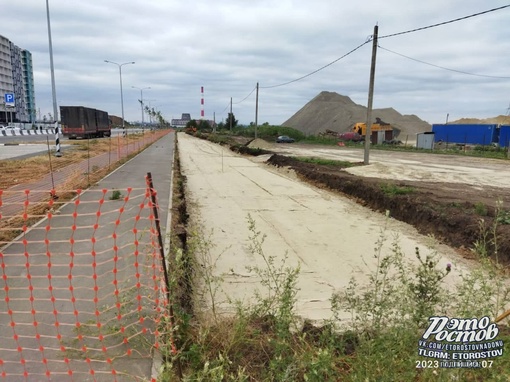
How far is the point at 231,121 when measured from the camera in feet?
288

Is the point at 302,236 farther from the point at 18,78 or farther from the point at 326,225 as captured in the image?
the point at 18,78

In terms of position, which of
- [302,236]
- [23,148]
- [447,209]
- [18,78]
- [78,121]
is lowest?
[302,236]

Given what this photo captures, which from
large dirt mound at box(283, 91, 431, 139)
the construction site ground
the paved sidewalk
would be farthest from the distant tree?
the paved sidewalk

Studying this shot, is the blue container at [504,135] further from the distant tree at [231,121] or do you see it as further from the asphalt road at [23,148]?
the distant tree at [231,121]

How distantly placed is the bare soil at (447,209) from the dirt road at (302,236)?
0.36m

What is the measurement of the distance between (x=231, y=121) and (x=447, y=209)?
264 ft

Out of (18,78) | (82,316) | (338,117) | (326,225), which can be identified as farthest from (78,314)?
(18,78)

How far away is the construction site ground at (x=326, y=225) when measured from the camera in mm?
6227

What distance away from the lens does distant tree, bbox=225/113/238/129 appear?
8768 centimetres

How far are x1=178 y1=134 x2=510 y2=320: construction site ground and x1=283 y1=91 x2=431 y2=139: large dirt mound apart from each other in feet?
214

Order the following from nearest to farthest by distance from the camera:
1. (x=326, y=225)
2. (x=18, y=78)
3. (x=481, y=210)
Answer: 1. (x=481, y=210)
2. (x=326, y=225)
3. (x=18, y=78)

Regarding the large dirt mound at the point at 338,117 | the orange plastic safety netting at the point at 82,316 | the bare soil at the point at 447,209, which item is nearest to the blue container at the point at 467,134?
the large dirt mound at the point at 338,117

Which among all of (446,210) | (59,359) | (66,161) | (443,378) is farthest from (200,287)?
(66,161)

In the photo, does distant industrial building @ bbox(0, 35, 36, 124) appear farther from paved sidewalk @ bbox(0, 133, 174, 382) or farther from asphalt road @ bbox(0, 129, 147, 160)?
paved sidewalk @ bbox(0, 133, 174, 382)
